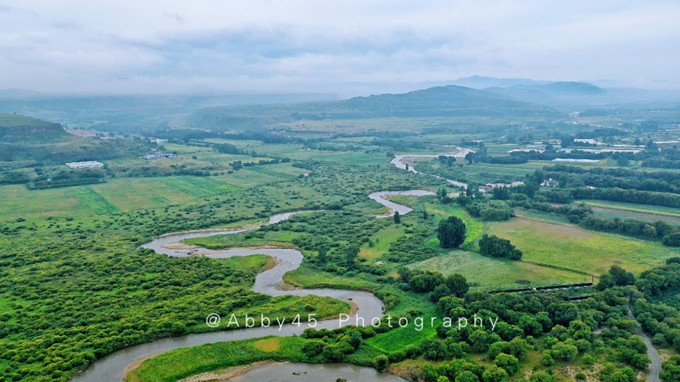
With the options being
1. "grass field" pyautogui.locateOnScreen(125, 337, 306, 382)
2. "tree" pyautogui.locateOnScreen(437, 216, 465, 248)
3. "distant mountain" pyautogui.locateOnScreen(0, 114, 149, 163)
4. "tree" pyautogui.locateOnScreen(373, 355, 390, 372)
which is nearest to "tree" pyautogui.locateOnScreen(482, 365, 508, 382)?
"tree" pyautogui.locateOnScreen(373, 355, 390, 372)

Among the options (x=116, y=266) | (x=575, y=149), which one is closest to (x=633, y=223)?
(x=116, y=266)

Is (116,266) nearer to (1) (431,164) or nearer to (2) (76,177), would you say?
(2) (76,177)

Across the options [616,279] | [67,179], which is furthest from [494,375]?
[67,179]

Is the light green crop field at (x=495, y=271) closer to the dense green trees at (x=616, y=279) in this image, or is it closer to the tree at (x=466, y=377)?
the dense green trees at (x=616, y=279)

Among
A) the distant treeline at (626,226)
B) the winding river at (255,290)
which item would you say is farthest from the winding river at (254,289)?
the distant treeline at (626,226)

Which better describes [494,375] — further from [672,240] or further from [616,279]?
[672,240]

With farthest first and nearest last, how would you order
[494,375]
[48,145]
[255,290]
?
[48,145], [255,290], [494,375]

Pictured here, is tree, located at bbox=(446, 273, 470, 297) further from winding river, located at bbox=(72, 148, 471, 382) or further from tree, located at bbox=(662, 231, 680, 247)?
tree, located at bbox=(662, 231, 680, 247)
